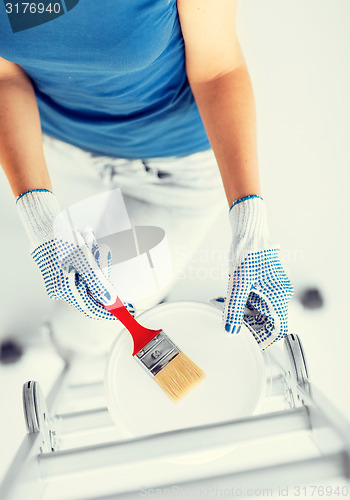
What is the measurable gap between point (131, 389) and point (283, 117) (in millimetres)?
839

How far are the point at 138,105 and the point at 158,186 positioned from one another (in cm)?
26

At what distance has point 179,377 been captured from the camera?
569 mm

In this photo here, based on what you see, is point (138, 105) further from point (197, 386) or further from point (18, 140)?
point (197, 386)

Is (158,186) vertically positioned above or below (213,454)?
above

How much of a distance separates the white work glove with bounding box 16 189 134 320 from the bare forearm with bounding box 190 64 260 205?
0.27 metres

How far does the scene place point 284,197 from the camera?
3.55 feet

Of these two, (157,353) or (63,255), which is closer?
(157,353)

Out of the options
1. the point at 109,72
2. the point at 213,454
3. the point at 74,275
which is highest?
the point at 109,72

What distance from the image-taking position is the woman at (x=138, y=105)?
0.60 m

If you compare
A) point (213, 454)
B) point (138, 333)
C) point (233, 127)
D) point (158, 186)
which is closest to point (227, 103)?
point (233, 127)

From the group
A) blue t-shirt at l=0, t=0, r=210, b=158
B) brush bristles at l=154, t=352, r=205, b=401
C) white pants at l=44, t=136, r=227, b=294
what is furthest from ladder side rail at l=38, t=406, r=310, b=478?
white pants at l=44, t=136, r=227, b=294

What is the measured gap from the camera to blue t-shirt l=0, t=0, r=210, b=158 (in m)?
0.59

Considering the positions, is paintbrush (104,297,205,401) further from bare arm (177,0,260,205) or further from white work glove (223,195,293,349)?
bare arm (177,0,260,205)

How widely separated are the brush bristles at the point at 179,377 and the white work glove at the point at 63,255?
179 millimetres
